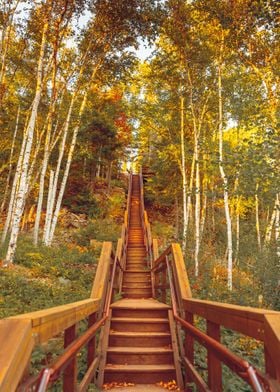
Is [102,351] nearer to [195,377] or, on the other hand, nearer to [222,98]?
[195,377]

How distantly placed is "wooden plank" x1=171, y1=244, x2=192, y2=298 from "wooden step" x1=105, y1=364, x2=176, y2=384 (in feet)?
3.36

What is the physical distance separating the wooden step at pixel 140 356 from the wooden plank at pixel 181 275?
3.15 feet

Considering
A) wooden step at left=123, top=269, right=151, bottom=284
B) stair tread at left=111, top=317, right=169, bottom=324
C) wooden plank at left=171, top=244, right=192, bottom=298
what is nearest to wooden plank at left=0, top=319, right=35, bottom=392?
wooden plank at left=171, top=244, right=192, bottom=298

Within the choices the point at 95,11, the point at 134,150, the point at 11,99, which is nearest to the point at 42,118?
the point at 11,99

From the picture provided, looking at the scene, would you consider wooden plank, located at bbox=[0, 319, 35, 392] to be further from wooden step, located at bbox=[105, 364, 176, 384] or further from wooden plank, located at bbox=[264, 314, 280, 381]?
wooden step, located at bbox=[105, 364, 176, 384]

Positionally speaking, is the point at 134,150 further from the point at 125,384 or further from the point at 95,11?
the point at 125,384

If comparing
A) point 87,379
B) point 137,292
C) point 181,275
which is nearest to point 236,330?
point 87,379

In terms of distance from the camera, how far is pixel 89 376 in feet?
12.2

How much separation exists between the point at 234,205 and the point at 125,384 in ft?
59.4

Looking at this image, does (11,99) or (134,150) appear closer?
(11,99)

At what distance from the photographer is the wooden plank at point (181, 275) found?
4.94 meters

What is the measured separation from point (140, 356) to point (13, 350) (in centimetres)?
409

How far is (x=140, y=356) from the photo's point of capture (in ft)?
16.9

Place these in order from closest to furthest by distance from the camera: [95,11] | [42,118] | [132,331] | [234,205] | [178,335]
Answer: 1. [178,335]
2. [132,331]
3. [95,11]
4. [42,118]
5. [234,205]
